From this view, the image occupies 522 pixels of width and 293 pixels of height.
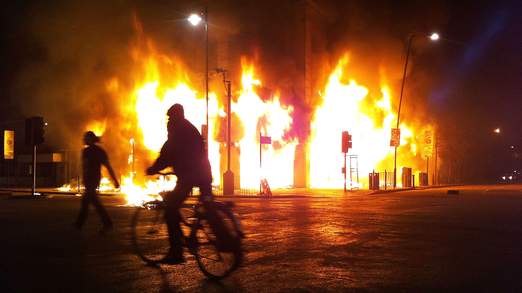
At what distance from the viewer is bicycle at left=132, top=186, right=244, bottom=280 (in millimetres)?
6891

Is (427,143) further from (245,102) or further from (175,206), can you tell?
(175,206)

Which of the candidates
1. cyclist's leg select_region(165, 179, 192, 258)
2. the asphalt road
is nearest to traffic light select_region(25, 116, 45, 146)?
the asphalt road

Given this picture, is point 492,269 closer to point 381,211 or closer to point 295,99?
point 381,211

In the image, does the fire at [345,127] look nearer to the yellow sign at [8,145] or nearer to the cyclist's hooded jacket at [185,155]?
the yellow sign at [8,145]

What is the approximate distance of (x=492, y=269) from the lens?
7.52m

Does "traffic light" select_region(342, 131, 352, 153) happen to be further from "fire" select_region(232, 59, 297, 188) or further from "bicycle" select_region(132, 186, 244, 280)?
"bicycle" select_region(132, 186, 244, 280)

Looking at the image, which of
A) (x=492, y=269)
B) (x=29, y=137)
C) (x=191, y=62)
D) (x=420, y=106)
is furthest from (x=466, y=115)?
(x=492, y=269)

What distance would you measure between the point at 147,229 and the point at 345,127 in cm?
3325

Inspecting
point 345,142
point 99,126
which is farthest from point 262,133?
point 99,126

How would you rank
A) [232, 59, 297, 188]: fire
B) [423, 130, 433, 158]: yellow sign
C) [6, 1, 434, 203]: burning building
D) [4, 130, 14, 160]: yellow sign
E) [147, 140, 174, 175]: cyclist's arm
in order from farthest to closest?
1. [423, 130, 433, 158]: yellow sign
2. [232, 59, 297, 188]: fire
3. [6, 1, 434, 203]: burning building
4. [4, 130, 14, 160]: yellow sign
5. [147, 140, 174, 175]: cyclist's arm

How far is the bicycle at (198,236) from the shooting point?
689 cm

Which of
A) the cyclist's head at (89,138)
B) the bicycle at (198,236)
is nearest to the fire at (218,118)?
the cyclist's head at (89,138)

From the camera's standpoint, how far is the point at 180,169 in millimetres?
7434

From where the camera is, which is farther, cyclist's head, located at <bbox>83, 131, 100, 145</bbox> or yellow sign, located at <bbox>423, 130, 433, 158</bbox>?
yellow sign, located at <bbox>423, 130, 433, 158</bbox>
